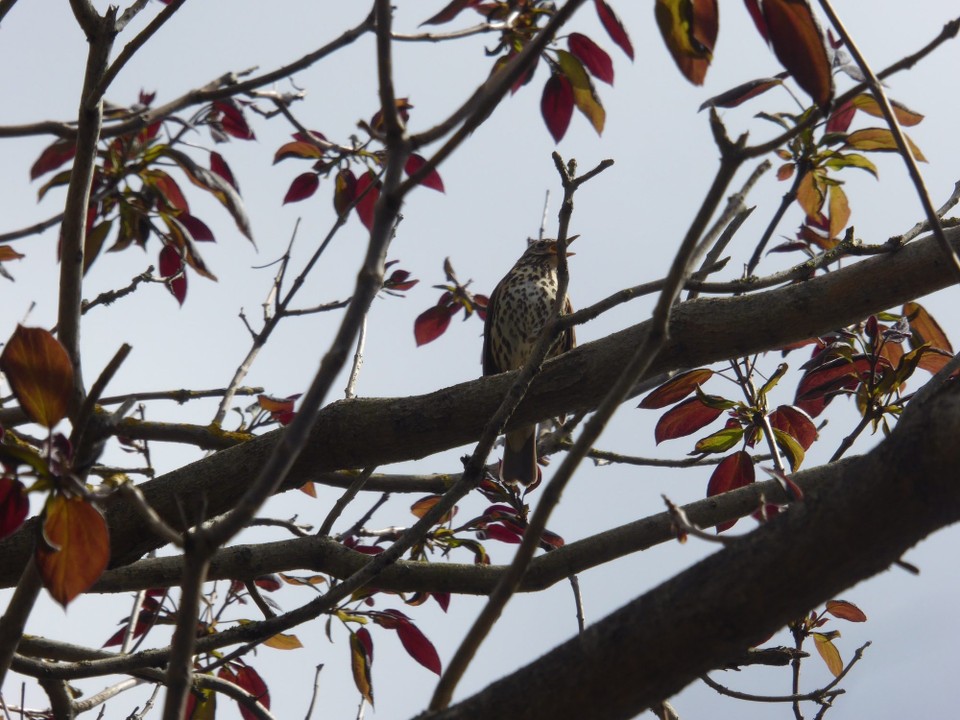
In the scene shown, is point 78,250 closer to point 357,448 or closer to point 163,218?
point 163,218

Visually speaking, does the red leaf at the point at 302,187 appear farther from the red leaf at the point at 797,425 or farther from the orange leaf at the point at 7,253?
the red leaf at the point at 797,425

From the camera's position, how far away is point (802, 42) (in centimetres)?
127

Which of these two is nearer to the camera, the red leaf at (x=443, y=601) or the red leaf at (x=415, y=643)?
the red leaf at (x=415, y=643)

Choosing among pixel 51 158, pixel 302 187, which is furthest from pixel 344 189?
pixel 51 158

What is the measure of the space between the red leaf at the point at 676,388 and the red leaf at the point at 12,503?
5.16 ft

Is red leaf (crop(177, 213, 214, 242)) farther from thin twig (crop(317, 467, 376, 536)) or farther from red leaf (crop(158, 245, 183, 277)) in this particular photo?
thin twig (crop(317, 467, 376, 536))

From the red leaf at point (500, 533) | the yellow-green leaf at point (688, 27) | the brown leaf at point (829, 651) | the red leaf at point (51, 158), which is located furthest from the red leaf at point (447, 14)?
the brown leaf at point (829, 651)

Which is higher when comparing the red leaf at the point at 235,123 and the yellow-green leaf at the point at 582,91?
the red leaf at the point at 235,123

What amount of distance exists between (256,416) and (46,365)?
2.11 m

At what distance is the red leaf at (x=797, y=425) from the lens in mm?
2723

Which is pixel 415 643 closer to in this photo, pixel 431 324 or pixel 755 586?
pixel 431 324

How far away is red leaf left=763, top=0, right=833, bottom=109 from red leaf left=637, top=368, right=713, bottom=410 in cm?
135

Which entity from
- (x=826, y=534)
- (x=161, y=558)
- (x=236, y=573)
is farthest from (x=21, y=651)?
(x=826, y=534)

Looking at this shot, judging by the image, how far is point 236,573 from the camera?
2.59 metres
